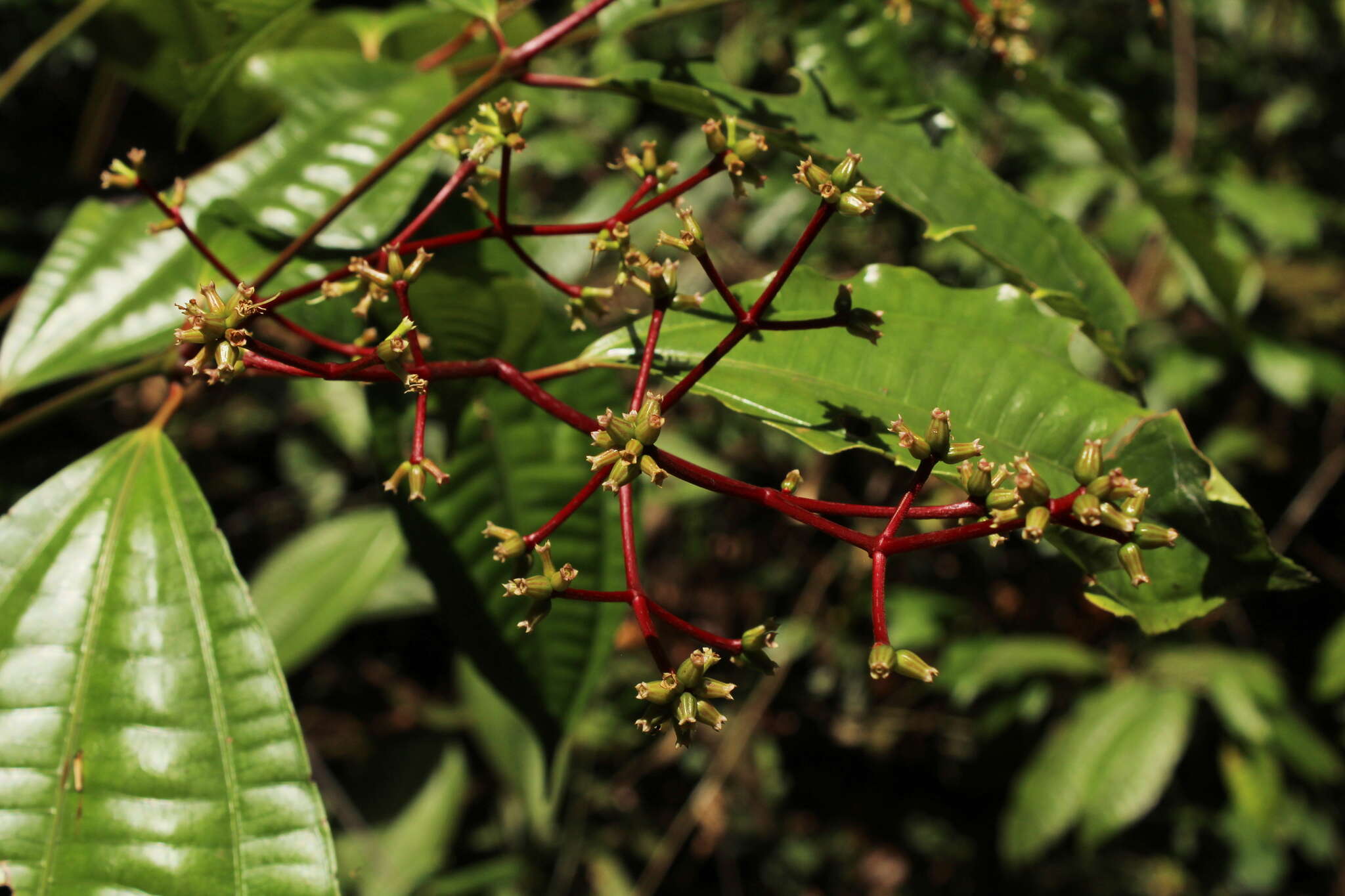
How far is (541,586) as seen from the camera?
87 cm

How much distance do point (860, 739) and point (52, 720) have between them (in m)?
3.04

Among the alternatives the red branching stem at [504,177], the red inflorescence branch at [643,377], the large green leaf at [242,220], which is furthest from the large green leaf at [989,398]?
the large green leaf at [242,220]

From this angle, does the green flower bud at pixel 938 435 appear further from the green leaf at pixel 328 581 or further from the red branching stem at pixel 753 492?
the green leaf at pixel 328 581

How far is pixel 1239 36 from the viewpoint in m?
3.24

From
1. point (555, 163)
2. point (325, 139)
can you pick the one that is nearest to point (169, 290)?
point (325, 139)

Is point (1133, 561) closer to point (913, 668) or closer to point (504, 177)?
point (913, 668)

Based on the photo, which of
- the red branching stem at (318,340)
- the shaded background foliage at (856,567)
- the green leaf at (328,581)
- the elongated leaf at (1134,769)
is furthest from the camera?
the elongated leaf at (1134,769)

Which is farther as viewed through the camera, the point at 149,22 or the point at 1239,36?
the point at 1239,36

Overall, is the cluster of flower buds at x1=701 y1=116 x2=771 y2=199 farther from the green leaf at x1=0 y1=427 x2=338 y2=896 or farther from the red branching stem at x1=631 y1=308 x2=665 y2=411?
the green leaf at x1=0 y1=427 x2=338 y2=896

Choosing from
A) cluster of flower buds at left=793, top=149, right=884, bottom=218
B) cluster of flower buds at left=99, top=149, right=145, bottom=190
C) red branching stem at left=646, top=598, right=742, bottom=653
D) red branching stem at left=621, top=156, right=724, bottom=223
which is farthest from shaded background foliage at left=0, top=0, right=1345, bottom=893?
red branching stem at left=646, top=598, right=742, bottom=653

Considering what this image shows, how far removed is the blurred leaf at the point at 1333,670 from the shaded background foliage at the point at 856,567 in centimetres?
1

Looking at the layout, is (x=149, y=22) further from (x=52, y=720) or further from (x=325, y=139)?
(x=52, y=720)

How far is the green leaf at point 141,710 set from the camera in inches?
37.5

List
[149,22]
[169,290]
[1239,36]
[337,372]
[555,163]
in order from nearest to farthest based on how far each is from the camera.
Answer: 1. [337,372]
2. [169,290]
3. [149,22]
4. [555,163]
5. [1239,36]
